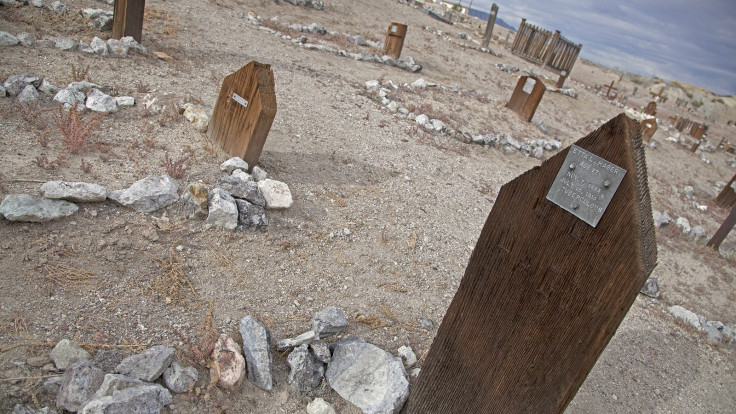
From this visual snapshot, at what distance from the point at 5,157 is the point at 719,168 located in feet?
78.4

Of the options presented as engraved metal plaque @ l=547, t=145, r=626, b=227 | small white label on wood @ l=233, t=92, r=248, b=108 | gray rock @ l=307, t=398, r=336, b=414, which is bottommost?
gray rock @ l=307, t=398, r=336, b=414

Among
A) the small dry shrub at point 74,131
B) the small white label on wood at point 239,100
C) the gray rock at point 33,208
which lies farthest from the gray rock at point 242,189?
the small dry shrub at point 74,131

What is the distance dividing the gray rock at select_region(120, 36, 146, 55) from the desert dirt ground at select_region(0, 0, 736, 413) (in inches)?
6.4

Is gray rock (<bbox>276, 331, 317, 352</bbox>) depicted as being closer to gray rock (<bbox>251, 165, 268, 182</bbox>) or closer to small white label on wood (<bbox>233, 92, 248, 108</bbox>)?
gray rock (<bbox>251, 165, 268, 182</bbox>)

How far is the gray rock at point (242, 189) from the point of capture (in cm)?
430

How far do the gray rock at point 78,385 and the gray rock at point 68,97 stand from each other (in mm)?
4266

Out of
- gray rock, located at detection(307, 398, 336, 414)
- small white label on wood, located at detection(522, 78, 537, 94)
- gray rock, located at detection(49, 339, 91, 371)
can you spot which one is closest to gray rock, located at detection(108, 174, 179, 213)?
gray rock, located at detection(49, 339, 91, 371)

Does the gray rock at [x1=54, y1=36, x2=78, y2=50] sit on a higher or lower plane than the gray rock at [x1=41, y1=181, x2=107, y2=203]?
higher

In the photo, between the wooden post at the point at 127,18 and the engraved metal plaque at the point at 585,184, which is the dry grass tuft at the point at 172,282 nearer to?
the engraved metal plaque at the point at 585,184

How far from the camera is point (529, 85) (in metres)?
11.9

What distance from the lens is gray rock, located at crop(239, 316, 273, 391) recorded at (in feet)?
9.21

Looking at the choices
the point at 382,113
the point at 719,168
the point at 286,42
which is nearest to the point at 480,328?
the point at 382,113

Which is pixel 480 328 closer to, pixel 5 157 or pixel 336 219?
pixel 336 219

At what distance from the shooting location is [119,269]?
3.27 metres
